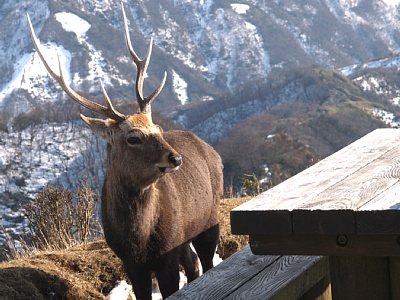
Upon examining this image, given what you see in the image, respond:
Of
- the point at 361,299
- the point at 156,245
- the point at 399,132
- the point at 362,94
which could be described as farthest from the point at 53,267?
the point at 362,94

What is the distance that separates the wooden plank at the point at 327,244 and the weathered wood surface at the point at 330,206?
8cm

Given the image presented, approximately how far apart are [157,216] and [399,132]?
1.71m

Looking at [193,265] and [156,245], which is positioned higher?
[156,245]

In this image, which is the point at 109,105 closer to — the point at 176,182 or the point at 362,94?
the point at 176,182

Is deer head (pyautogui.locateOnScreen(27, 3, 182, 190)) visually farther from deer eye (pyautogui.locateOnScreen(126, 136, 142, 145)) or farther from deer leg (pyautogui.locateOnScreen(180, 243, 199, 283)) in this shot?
deer leg (pyautogui.locateOnScreen(180, 243, 199, 283))

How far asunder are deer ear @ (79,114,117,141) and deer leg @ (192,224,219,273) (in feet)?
4.03

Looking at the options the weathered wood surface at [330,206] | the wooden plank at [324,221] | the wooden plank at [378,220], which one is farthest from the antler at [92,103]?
the wooden plank at [378,220]

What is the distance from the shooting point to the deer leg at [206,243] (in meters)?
6.24

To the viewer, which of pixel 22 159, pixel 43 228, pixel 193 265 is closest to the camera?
pixel 193 265

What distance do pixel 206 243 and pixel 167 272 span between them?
1.08m

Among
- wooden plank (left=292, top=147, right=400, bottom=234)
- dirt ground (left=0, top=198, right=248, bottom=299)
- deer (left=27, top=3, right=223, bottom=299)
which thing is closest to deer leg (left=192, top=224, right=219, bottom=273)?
deer (left=27, top=3, right=223, bottom=299)

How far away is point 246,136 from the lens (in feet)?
472

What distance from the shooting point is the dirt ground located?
532cm

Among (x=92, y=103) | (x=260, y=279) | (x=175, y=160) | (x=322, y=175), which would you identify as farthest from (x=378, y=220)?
(x=92, y=103)
